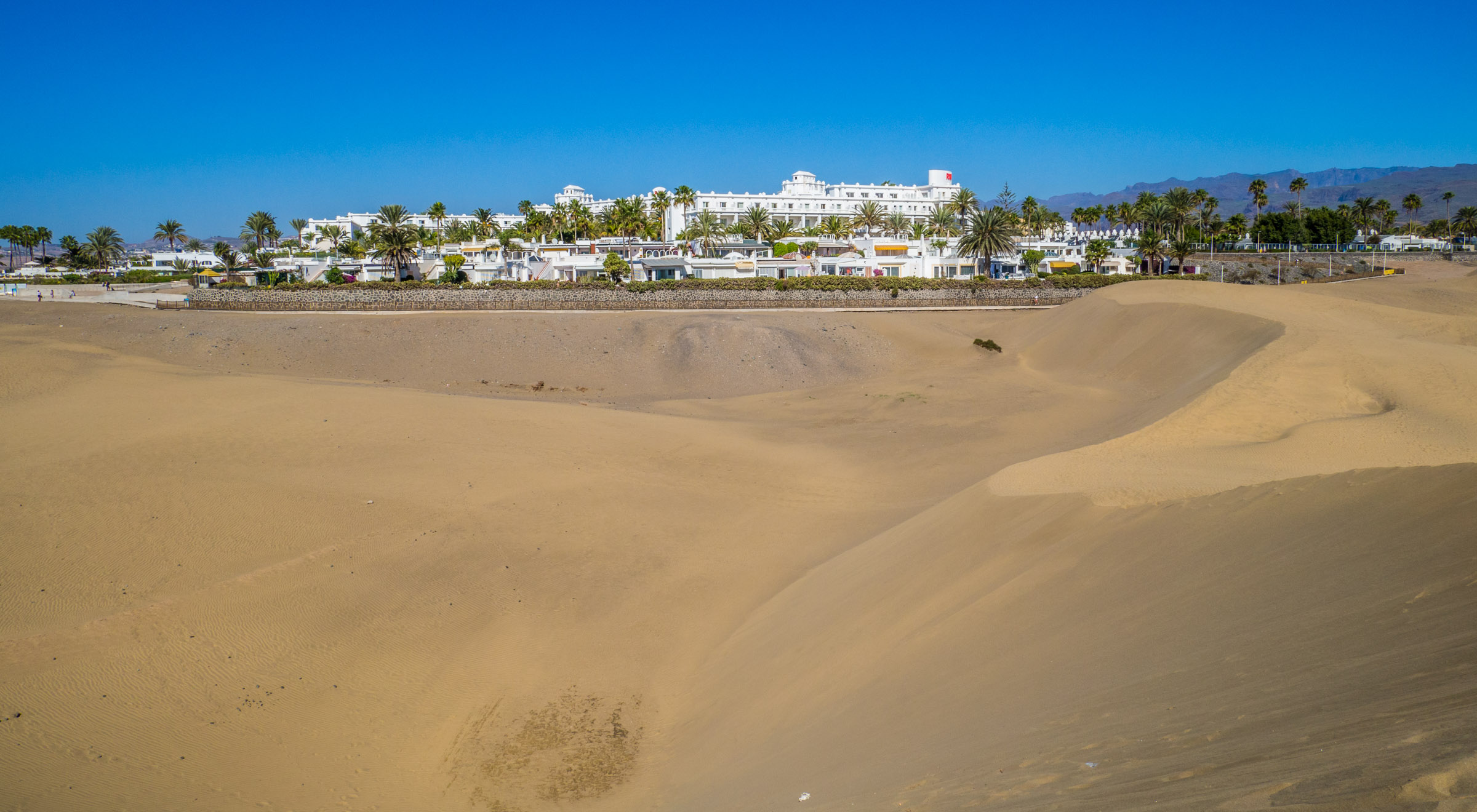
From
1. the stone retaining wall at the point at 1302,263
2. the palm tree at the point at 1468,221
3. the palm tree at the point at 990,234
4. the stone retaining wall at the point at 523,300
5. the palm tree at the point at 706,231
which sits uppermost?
the palm tree at the point at 1468,221

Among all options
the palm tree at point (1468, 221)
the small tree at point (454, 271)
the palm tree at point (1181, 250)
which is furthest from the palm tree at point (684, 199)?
the palm tree at point (1468, 221)

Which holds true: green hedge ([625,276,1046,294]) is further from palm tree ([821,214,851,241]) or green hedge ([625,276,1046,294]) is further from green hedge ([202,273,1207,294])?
palm tree ([821,214,851,241])

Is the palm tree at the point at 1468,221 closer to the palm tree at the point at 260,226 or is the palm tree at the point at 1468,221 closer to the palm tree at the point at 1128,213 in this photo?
the palm tree at the point at 1128,213

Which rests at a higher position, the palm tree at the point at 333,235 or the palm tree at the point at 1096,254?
the palm tree at the point at 333,235

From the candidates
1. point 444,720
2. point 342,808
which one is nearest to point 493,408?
point 444,720

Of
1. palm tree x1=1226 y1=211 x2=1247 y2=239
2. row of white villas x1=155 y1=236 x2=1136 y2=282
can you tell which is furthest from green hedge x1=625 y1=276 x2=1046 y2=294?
palm tree x1=1226 y1=211 x2=1247 y2=239
